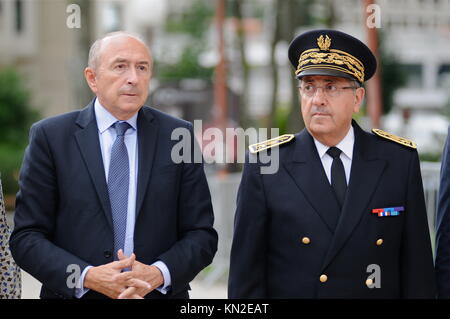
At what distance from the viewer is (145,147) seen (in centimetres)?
379

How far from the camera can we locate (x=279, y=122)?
1005 inches

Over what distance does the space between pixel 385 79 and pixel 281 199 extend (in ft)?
84.7

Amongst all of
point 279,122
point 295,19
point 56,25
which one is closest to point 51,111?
point 56,25

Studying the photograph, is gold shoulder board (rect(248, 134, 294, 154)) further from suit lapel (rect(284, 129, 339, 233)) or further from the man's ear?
the man's ear

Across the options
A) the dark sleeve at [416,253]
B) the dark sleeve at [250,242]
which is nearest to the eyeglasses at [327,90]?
the dark sleeve at [250,242]

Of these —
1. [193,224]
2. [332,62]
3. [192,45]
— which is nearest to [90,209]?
[193,224]

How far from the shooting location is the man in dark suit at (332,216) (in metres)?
3.49

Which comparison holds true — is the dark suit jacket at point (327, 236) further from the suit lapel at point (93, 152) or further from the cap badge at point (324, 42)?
the suit lapel at point (93, 152)

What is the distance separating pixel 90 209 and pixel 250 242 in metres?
0.72

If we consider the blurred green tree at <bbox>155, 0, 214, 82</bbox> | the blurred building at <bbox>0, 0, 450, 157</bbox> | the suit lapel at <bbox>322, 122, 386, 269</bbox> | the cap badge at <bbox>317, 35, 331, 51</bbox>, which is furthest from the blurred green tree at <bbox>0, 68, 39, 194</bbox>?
the suit lapel at <bbox>322, 122, 386, 269</bbox>

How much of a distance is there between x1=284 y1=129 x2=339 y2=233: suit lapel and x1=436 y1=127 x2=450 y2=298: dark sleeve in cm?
53

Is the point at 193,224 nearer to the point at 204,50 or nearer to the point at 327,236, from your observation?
the point at 327,236

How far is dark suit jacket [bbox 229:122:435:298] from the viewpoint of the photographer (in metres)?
3.48

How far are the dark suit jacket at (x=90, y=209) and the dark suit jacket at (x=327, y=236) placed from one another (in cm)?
29
